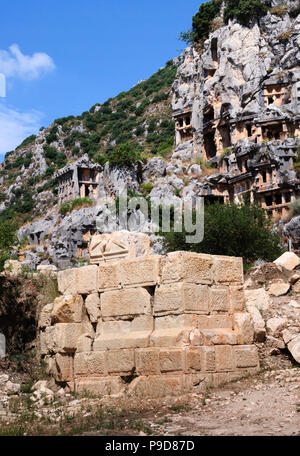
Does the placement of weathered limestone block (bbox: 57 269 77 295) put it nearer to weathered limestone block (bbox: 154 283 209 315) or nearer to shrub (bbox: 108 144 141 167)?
weathered limestone block (bbox: 154 283 209 315)

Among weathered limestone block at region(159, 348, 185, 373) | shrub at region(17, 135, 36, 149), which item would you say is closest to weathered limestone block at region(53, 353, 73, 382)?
weathered limestone block at region(159, 348, 185, 373)

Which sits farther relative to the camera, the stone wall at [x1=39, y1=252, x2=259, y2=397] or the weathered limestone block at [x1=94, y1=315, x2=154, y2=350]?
the weathered limestone block at [x1=94, y1=315, x2=154, y2=350]

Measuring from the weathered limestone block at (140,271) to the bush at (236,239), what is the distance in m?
19.9

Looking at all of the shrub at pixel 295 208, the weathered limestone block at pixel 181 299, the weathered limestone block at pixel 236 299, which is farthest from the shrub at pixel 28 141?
the weathered limestone block at pixel 181 299

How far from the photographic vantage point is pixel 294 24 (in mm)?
60969

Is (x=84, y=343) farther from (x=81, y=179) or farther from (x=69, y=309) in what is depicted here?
(x=81, y=179)

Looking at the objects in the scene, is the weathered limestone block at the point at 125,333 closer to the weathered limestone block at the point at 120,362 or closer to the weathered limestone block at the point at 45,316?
the weathered limestone block at the point at 120,362

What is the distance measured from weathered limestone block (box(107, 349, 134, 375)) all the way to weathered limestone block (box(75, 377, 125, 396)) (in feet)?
0.52

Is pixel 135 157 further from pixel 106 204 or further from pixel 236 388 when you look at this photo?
pixel 236 388

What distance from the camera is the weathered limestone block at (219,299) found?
10.4 meters

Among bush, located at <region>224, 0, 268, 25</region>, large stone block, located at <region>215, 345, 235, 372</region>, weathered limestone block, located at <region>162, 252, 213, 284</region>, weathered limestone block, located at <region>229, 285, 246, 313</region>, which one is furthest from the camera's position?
bush, located at <region>224, 0, 268, 25</region>

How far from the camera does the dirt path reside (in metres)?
7.16

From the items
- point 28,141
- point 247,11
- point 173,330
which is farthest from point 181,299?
point 28,141
